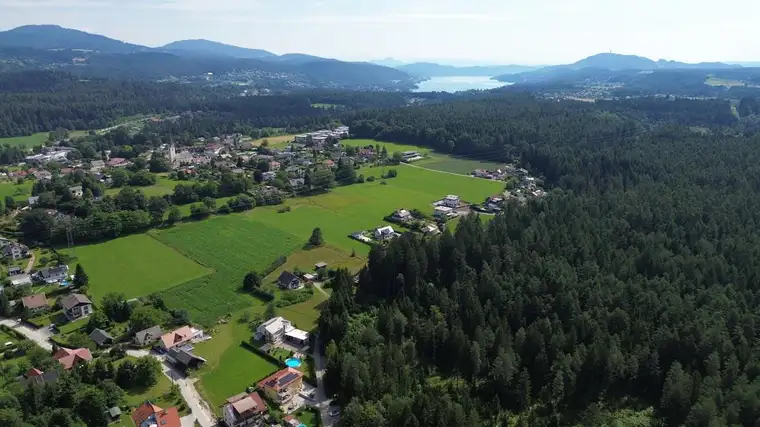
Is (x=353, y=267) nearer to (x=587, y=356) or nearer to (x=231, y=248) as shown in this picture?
(x=231, y=248)

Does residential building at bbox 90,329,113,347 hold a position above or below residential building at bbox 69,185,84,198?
below

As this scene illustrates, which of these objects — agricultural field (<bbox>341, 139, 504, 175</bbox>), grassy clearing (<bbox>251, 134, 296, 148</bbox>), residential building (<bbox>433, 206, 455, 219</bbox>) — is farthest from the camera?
grassy clearing (<bbox>251, 134, 296, 148</bbox>)

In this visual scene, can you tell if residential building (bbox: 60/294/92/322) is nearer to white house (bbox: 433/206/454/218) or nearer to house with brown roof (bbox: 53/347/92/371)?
house with brown roof (bbox: 53/347/92/371)

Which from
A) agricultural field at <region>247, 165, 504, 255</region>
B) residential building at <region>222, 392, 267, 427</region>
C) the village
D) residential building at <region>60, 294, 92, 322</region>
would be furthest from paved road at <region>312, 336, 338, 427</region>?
agricultural field at <region>247, 165, 504, 255</region>

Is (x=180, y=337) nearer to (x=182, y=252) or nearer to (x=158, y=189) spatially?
(x=182, y=252)

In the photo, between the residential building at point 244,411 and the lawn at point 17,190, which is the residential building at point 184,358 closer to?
the residential building at point 244,411

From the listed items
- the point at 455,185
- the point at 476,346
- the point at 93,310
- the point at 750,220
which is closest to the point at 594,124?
the point at 455,185
